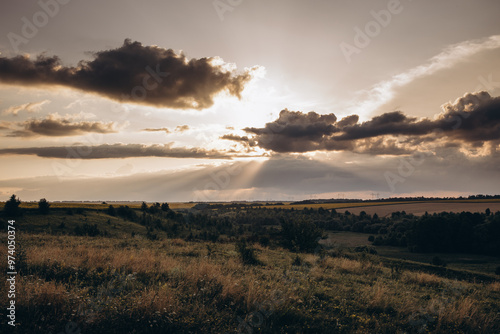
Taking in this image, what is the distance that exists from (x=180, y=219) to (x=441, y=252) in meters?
73.1

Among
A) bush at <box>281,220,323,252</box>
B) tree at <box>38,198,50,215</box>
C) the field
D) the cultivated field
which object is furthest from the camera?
the cultivated field

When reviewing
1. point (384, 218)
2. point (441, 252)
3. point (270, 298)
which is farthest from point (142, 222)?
point (384, 218)

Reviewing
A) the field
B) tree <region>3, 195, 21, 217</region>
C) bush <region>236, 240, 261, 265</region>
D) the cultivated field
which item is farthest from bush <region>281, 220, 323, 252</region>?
the cultivated field

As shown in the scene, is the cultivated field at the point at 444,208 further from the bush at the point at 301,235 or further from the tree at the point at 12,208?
the tree at the point at 12,208

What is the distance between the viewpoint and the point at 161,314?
634 cm

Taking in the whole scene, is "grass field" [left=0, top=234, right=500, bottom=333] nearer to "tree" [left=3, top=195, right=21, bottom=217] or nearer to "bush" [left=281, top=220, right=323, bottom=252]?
"bush" [left=281, top=220, right=323, bottom=252]

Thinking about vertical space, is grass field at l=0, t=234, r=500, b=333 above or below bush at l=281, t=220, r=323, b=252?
above

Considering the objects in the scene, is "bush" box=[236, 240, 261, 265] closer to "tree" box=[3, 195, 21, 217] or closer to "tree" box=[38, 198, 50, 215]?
"tree" box=[3, 195, 21, 217]

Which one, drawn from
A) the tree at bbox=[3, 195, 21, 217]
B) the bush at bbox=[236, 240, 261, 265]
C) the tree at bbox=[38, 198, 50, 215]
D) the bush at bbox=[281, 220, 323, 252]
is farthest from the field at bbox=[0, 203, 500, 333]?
the tree at bbox=[38, 198, 50, 215]

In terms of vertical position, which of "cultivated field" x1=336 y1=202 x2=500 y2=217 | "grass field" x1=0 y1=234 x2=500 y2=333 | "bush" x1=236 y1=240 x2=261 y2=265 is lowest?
"cultivated field" x1=336 y1=202 x2=500 y2=217

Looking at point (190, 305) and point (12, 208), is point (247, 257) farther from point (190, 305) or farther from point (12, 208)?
point (12, 208)

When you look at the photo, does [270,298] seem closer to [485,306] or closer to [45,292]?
[45,292]

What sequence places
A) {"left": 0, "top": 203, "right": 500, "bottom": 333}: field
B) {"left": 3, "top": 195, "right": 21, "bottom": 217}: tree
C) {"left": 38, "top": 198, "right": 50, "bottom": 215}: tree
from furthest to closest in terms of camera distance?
{"left": 38, "top": 198, "right": 50, "bottom": 215}: tree → {"left": 3, "top": 195, "right": 21, "bottom": 217}: tree → {"left": 0, "top": 203, "right": 500, "bottom": 333}: field

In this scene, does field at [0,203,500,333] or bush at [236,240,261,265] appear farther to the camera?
bush at [236,240,261,265]
